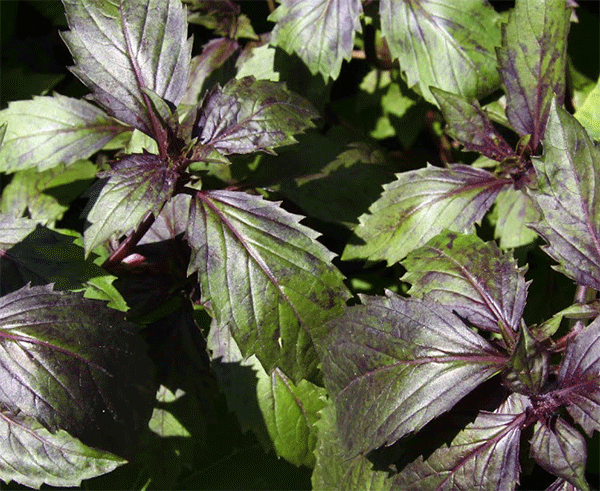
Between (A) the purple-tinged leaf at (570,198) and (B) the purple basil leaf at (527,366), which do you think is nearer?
(B) the purple basil leaf at (527,366)

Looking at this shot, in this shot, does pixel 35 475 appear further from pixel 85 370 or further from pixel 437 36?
pixel 437 36

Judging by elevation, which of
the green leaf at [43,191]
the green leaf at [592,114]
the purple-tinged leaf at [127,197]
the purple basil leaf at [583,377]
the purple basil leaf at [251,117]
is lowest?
the purple basil leaf at [583,377]

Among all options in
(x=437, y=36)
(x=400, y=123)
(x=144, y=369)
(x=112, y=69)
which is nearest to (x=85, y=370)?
(x=144, y=369)

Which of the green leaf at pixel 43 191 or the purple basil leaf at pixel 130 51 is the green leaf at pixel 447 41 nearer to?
the purple basil leaf at pixel 130 51

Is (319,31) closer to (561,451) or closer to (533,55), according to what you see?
(533,55)

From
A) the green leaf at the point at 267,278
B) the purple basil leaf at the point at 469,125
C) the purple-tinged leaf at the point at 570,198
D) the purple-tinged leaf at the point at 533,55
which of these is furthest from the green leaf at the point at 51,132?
the purple-tinged leaf at the point at 570,198

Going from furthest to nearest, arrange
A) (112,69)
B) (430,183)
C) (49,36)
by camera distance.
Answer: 1. (49,36)
2. (430,183)
3. (112,69)

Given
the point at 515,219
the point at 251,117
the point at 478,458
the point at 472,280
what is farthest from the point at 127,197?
the point at 515,219

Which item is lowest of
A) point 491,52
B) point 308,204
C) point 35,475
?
point 35,475
